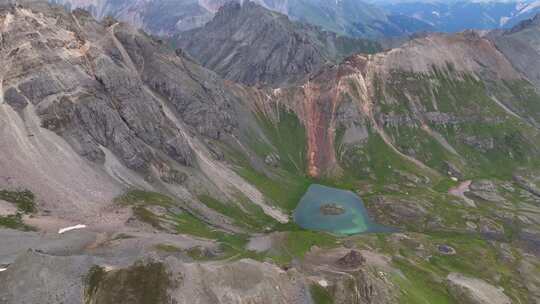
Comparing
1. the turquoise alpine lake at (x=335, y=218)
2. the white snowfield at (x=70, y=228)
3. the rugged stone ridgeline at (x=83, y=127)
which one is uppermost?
the rugged stone ridgeline at (x=83, y=127)

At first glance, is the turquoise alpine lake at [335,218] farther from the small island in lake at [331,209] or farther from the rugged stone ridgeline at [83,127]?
the rugged stone ridgeline at [83,127]

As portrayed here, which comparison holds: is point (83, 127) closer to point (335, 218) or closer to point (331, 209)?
point (331, 209)

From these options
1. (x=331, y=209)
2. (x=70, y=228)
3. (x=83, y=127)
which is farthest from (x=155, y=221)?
(x=331, y=209)

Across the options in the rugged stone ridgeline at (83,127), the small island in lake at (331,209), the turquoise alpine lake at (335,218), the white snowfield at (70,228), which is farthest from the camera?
the small island in lake at (331,209)

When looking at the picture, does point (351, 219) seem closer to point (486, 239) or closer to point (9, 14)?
point (486, 239)

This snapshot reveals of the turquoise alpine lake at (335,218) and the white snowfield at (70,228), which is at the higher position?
the white snowfield at (70,228)

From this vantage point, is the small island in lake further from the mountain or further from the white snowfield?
the white snowfield

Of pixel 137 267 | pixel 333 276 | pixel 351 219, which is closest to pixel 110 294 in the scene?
pixel 137 267

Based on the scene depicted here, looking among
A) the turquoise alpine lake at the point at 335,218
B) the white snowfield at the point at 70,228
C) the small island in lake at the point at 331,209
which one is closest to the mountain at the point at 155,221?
the white snowfield at the point at 70,228
